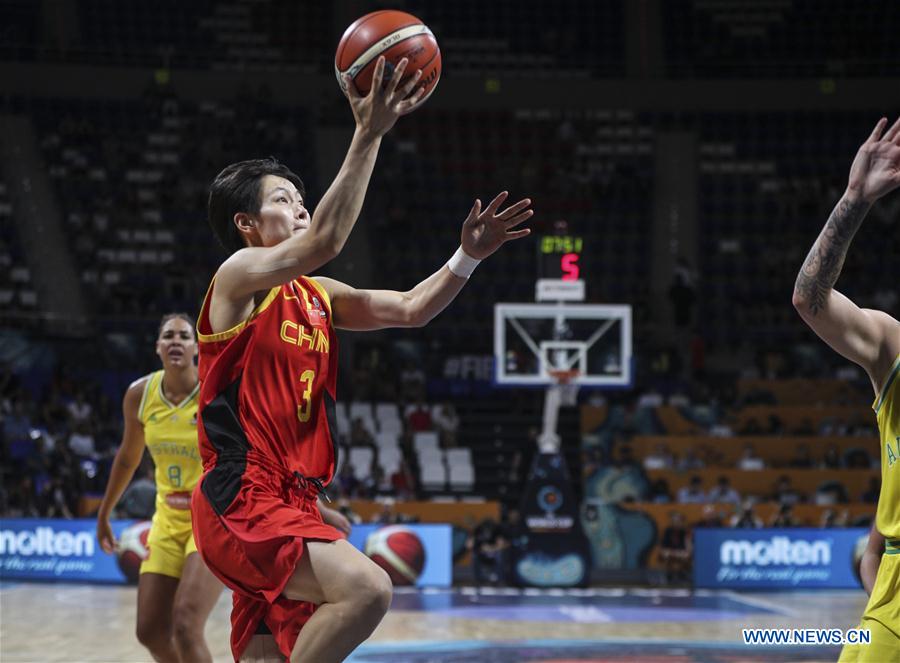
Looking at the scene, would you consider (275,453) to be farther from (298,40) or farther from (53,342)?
(298,40)

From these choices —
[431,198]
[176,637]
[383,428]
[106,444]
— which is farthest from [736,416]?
[176,637]

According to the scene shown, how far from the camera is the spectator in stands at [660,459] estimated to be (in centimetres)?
1598

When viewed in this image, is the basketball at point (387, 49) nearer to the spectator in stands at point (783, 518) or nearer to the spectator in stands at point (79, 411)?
the spectator in stands at point (783, 518)

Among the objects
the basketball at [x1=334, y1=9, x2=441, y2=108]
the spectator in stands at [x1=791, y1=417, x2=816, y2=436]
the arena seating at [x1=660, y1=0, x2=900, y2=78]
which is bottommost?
the spectator in stands at [x1=791, y1=417, x2=816, y2=436]

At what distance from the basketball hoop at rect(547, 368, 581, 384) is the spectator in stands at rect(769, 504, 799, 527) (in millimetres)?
2967

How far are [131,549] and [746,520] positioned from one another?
710cm

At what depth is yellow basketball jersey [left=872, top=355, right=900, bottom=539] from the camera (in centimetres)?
343

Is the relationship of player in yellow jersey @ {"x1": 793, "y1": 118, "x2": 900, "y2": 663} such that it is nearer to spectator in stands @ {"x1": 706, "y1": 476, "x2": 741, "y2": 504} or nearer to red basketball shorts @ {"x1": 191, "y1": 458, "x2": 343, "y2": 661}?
red basketball shorts @ {"x1": 191, "y1": 458, "x2": 343, "y2": 661}

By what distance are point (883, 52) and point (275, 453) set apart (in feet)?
74.1

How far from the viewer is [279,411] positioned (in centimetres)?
359

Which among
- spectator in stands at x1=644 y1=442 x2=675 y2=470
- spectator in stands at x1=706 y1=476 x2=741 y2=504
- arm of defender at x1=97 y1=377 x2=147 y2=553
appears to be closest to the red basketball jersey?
arm of defender at x1=97 y1=377 x2=147 y2=553

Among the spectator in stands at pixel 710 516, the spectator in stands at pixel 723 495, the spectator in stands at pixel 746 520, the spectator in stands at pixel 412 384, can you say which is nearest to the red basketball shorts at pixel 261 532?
the spectator in stands at pixel 746 520

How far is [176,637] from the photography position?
5254mm

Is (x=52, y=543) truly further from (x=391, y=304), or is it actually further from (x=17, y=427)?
(x=391, y=304)
